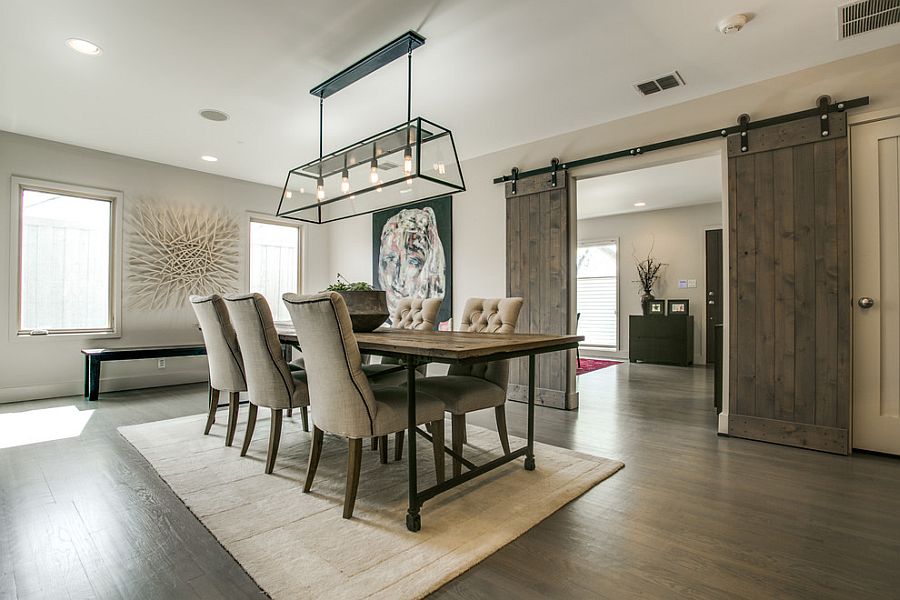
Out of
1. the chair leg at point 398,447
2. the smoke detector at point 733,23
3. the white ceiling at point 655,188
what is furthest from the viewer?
the white ceiling at point 655,188

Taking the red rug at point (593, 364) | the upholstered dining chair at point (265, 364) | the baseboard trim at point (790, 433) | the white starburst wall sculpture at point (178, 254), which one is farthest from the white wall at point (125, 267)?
the baseboard trim at point (790, 433)

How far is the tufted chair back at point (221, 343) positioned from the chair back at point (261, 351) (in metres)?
0.29

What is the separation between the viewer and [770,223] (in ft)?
10.5

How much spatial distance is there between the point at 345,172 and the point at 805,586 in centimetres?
326

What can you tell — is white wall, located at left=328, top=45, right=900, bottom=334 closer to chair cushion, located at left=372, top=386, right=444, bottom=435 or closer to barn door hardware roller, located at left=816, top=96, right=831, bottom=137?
barn door hardware roller, located at left=816, top=96, right=831, bottom=137

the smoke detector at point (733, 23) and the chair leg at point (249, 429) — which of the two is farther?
the chair leg at point (249, 429)

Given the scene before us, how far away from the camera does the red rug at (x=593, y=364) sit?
264 inches

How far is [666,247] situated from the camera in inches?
303

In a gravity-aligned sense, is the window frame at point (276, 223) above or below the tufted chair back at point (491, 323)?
above

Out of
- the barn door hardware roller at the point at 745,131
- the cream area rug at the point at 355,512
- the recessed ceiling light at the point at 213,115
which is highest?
the recessed ceiling light at the point at 213,115

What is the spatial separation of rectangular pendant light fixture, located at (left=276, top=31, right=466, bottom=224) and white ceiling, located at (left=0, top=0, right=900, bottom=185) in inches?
3.8

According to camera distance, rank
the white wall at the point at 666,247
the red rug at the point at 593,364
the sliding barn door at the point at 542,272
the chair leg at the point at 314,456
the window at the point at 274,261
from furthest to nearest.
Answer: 1. the white wall at the point at 666,247
2. the red rug at the point at 593,364
3. the window at the point at 274,261
4. the sliding barn door at the point at 542,272
5. the chair leg at the point at 314,456

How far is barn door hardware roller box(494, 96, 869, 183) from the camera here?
9.68ft

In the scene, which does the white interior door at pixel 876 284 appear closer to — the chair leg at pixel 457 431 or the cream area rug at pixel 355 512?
the cream area rug at pixel 355 512
